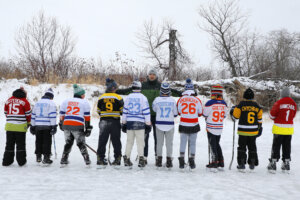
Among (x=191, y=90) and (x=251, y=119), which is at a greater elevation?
(x=191, y=90)

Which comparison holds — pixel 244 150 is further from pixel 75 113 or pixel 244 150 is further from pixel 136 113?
pixel 75 113

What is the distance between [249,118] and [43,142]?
482 centimetres

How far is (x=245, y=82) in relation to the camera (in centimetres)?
1388

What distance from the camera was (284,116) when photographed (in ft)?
18.5

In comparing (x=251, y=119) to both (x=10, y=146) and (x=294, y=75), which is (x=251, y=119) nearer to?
(x=10, y=146)

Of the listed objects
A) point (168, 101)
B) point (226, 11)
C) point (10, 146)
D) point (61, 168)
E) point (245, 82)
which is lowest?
point (61, 168)

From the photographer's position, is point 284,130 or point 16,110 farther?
point 16,110

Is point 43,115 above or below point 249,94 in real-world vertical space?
below

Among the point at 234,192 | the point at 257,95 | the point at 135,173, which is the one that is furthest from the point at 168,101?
the point at 257,95

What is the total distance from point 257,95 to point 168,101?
9297mm

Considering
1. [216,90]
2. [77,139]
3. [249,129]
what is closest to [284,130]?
[249,129]

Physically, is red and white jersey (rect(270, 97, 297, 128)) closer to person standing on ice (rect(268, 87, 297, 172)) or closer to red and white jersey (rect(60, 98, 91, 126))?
person standing on ice (rect(268, 87, 297, 172))

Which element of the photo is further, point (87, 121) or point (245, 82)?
point (245, 82)

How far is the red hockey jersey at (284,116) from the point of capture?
5.63 m
